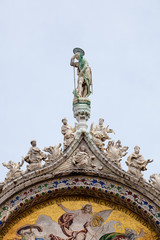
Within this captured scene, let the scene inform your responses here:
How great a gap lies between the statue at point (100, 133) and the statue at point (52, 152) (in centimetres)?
60

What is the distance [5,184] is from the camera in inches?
500

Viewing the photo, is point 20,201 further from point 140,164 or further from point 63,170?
point 140,164

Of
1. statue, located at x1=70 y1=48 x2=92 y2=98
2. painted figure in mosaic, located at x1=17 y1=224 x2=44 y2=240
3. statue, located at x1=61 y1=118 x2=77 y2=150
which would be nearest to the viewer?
painted figure in mosaic, located at x1=17 y1=224 x2=44 y2=240

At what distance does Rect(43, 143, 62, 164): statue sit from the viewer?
1298cm

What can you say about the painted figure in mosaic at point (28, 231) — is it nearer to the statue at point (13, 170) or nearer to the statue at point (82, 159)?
the statue at point (13, 170)

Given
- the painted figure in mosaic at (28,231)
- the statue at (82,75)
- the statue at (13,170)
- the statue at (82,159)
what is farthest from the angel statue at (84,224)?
the statue at (82,75)

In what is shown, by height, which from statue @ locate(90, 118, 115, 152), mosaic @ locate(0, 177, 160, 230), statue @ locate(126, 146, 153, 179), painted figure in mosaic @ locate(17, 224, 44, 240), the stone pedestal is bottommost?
painted figure in mosaic @ locate(17, 224, 44, 240)

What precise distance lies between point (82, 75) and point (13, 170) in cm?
221

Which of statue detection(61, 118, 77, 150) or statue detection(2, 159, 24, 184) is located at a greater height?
statue detection(61, 118, 77, 150)

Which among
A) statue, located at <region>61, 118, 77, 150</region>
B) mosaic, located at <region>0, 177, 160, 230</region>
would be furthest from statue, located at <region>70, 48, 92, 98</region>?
mosaic, located at <region>0, 177, 160, 230</region>

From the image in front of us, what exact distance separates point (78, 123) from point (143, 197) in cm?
173

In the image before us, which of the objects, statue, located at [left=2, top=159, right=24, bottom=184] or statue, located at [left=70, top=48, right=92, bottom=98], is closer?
statue, located at [left=2, top=159, right=24, bottom=184]

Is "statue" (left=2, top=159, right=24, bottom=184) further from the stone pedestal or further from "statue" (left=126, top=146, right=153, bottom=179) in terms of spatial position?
"statue" (left=126, top=146, right=153, bottom=179)

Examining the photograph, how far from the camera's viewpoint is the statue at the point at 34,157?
12.9 metres
